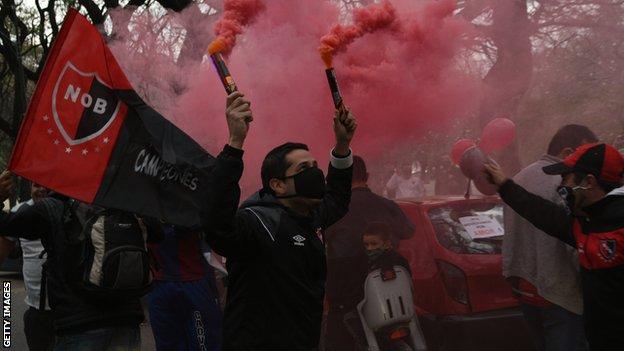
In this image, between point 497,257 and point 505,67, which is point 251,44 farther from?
point 497,257

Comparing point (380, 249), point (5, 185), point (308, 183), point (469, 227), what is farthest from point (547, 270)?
point (5, 185)

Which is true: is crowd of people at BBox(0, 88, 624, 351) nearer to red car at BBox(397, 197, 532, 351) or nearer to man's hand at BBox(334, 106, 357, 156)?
man's hand at BBox(334, 106, 357, 156)

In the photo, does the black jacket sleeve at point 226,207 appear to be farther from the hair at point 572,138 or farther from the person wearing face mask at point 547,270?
the hair at point 572,138

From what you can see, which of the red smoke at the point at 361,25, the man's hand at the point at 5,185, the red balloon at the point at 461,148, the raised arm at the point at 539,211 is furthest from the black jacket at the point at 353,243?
the man's hand at the point at 5,185

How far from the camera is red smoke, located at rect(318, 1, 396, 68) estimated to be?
15.4 feet

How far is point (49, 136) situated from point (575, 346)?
3.17m

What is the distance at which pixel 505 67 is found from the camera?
6.25 m

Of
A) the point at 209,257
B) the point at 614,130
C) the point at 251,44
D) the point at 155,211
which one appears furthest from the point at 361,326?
the point at 614,130

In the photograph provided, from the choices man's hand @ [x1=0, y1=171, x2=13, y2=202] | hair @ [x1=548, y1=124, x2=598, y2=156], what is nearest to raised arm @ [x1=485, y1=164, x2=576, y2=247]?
hair @ [x1=548, y1=124, x2=598, y2=156]

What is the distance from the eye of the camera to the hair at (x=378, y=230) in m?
5.02

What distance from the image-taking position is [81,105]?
11.3ft

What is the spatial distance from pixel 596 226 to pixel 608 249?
0.58 ft

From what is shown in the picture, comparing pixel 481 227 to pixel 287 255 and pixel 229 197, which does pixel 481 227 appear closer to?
pixel 287 255

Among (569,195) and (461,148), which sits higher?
(461,148)
